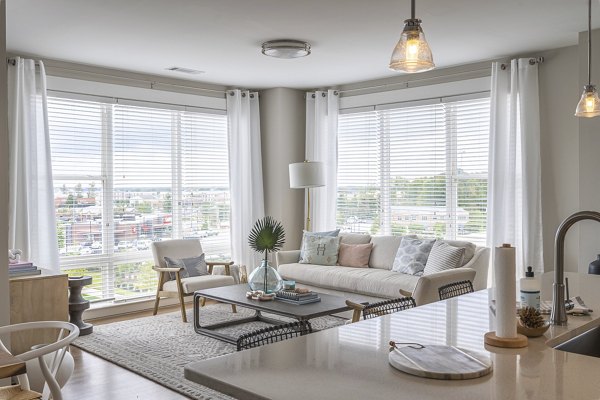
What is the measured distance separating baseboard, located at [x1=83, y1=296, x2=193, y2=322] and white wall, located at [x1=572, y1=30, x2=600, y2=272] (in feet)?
14.2

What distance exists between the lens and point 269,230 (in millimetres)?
5008

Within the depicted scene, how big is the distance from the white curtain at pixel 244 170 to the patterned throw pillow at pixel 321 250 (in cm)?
101

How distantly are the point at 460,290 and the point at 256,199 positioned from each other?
4.75m

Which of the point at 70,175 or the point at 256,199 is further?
the point at 256,199

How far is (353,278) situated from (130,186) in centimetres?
275

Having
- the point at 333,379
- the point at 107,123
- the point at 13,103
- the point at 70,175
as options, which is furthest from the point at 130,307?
the point at 333,379

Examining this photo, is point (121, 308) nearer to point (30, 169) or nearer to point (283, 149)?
point (30, 169)

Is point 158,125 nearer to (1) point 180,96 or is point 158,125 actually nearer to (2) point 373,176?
(1) point 180,96

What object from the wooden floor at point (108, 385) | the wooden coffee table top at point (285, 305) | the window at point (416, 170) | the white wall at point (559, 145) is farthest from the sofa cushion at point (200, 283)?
the white wall at point (559, 145)

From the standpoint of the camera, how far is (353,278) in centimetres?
583

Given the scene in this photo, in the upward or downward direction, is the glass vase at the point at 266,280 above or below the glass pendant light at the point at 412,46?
below

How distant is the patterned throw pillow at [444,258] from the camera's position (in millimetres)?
5422

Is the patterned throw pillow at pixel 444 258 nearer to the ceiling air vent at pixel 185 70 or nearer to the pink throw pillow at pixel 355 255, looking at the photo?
the pink throw pillow at pixel 355 255

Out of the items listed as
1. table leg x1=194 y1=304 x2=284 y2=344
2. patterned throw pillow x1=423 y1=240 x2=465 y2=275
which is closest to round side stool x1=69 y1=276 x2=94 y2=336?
table leg x1=194 y1=304 x2=284 y2=344
